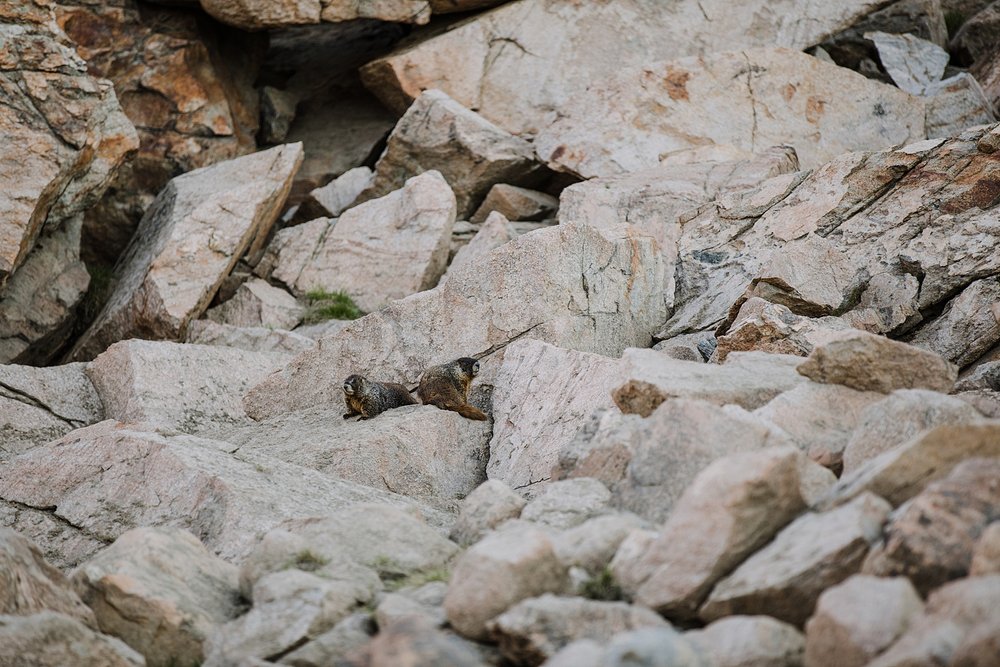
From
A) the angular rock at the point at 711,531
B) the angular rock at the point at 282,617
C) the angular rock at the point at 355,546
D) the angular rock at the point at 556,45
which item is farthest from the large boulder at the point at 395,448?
the angular rock at the point at 556,45

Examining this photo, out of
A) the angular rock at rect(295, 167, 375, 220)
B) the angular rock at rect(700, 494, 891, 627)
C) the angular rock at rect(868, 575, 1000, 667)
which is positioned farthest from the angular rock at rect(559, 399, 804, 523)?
the angular rock at rect(295, 167, 375, 220)

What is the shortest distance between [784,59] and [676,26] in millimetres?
2368

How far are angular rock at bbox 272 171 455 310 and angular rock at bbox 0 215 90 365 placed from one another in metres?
2.87

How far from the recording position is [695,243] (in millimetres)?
14289

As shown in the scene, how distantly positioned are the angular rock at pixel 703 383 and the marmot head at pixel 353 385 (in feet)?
11.4

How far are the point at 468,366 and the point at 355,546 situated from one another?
15.6 ft

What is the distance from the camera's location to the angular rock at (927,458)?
609 cm

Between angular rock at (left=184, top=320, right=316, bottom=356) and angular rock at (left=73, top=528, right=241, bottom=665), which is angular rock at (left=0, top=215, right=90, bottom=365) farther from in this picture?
angular rock at (left=73, top=528, right=241, bottom=665)

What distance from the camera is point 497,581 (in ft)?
18.9

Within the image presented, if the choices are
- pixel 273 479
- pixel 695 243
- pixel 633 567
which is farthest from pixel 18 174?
pixel 633 567

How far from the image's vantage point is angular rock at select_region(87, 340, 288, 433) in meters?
12.2

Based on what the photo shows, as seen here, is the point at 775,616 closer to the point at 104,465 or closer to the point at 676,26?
the point at 104,465

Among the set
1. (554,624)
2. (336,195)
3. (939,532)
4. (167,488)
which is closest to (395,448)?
(167,488)

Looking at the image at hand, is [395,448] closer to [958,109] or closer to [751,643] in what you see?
[751,643]
